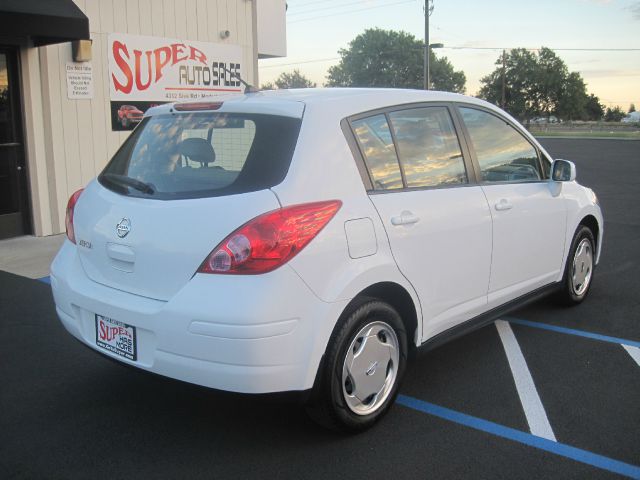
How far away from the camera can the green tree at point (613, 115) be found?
10490 cm

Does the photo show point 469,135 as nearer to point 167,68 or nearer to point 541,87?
point 167,68

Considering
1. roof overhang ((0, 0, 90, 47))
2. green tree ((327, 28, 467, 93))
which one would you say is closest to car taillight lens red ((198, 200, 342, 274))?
roof overhang ((0, 0, 90, 47))

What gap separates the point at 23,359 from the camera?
4.47 metres

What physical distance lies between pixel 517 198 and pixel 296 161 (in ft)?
6.46

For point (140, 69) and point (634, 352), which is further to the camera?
point (140, 69)

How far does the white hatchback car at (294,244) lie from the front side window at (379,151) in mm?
12

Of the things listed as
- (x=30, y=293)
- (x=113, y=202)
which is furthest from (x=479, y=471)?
(x=30, y=293)

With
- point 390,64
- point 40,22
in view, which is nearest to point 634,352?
point 40,22

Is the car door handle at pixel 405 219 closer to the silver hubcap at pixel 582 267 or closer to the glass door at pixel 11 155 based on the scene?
the silver hubcap at pixel 582 267

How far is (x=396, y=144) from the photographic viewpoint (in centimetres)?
371

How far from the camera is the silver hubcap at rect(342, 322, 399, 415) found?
3.29 meters

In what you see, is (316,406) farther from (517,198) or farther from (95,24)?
(95,24)

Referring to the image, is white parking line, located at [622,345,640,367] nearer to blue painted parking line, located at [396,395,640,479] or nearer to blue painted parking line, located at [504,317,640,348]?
blue painted parking line, located at [504,317,640,348]

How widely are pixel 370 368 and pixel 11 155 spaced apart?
6773 mm
